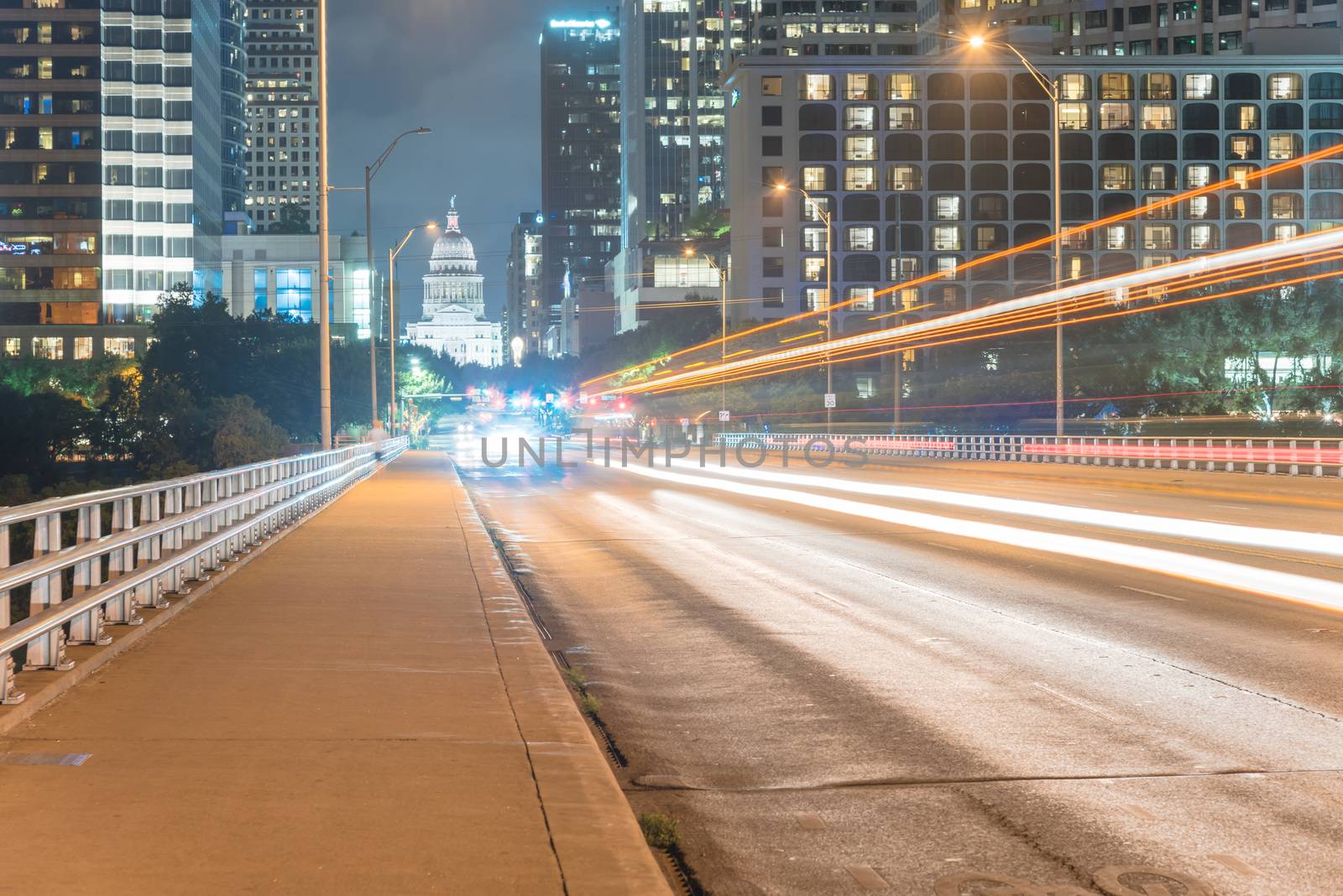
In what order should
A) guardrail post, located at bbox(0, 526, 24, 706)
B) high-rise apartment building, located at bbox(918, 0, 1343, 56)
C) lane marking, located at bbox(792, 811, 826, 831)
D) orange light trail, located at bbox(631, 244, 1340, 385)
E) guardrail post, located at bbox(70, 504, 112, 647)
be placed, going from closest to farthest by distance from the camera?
lane marking, located at bbox(792, 811, 826, 831) → guardrail post, located at bbox(0, 526, 24, 706) → guardrail post, located at bbox(70, 504, 112, 647) → orange light trail, located at bbox(631, 244, 1340, 385) → high-rise apartment building, located at bbox(918, 0, 1343, 56)

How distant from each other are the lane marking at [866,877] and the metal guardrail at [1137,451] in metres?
38.2

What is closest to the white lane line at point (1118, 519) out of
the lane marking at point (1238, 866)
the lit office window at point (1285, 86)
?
the lane marking at point (1238, 866)

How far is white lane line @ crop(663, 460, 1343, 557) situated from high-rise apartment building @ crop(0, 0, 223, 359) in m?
124

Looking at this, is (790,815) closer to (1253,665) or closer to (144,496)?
(1253,665)

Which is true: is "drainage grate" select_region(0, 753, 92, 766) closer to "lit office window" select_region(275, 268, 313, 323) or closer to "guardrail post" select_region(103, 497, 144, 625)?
"guardrail post" select_region(103, 497, 144, 625)

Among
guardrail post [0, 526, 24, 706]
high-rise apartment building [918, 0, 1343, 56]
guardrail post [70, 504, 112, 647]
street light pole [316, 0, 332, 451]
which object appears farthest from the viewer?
high-rise apartment building [918, 0, 1343, 56]

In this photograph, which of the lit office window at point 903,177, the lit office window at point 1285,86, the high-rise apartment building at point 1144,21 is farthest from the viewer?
the high-rise apartment building at point 1144,21

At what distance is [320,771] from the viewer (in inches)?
275

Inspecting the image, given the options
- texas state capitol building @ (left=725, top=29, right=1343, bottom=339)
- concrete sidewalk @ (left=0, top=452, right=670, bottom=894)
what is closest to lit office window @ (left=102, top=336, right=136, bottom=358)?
texas state capitol building @ (left=725, top=29, right=1343, bottom=339)

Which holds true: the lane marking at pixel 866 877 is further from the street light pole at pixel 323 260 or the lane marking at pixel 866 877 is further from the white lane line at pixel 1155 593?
the street light pole at pixel 323 260

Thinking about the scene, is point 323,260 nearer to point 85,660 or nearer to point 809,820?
point 85,660

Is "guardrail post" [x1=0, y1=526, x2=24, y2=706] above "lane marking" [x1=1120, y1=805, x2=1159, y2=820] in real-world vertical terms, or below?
above

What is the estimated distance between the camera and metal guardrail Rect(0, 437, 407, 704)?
27.4 feet

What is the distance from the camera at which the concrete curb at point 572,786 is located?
18.1ft
